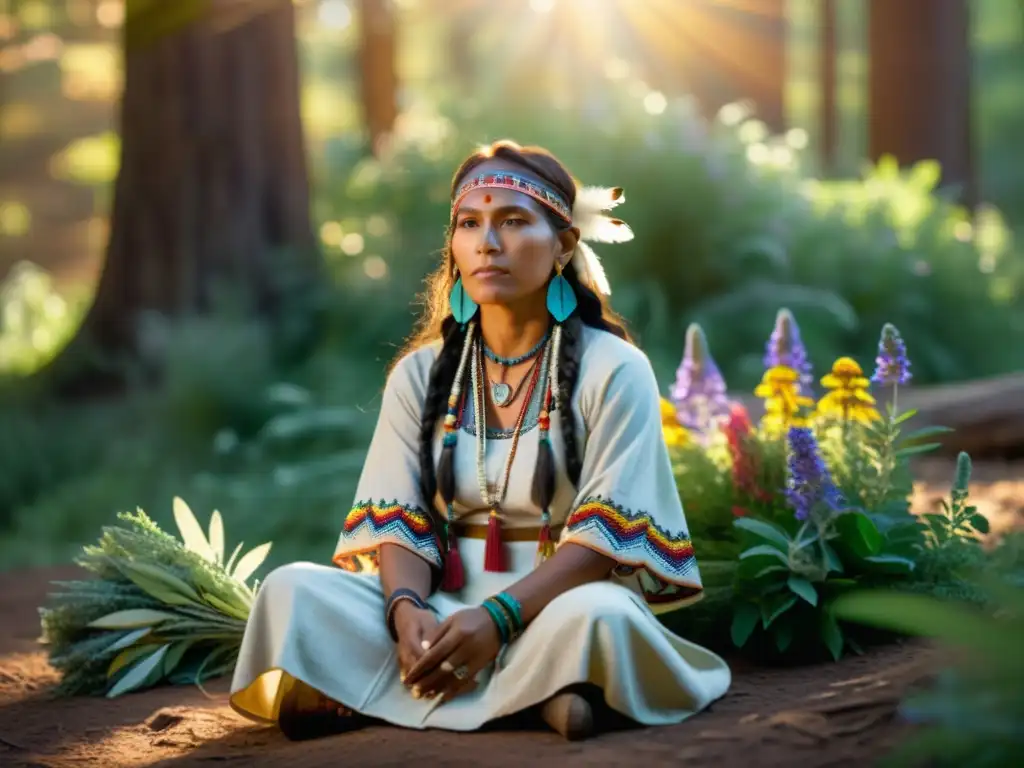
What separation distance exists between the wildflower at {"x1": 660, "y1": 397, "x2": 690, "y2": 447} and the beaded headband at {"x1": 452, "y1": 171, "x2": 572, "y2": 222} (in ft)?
3.94

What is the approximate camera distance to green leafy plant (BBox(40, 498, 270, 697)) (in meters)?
4.73

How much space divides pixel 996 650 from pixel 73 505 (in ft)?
20.8

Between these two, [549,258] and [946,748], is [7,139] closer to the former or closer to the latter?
[549,258]

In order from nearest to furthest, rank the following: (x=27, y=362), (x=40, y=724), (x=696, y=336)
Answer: (x=40, y=724), (x=696, y=336), (x=27, y=362)

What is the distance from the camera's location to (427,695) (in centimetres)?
376

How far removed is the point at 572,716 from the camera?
11.6ft

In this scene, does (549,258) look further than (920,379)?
No

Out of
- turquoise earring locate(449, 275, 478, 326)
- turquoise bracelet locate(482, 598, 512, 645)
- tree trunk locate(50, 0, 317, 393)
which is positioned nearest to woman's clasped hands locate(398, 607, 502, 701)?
turquoise bracelet locate(482, 598, 512, 645)

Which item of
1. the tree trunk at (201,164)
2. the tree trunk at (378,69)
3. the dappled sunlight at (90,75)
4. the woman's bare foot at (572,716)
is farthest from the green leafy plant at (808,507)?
the dappled sunlight at (90,75)

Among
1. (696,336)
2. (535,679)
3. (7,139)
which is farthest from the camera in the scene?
(7,139)

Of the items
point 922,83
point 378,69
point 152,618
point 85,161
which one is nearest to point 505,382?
point 152,618

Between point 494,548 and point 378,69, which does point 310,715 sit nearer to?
point 494,548

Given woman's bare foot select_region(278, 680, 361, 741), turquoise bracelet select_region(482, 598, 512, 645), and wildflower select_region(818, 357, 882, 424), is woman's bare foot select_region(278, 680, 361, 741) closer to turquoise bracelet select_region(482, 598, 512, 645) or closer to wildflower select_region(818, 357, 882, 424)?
turquoise bracelet select_region(482, 598, 512, 645)

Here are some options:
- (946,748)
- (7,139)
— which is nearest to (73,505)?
(946,748)
